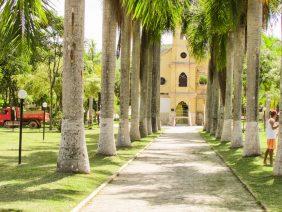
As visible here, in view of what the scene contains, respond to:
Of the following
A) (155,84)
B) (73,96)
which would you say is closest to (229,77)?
(155,84)

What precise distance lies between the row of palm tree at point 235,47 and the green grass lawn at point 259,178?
0.61 metres

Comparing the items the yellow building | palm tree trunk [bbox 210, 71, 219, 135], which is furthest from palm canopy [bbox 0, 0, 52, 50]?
the yellow building

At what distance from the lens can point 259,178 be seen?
14438 mm

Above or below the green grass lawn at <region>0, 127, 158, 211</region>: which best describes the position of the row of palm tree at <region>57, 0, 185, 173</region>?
above

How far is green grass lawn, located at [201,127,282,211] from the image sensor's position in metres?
10.9

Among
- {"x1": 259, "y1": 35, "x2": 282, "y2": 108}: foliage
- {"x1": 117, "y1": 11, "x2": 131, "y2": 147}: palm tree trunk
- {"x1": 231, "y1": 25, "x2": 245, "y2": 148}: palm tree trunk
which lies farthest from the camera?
{"x1": 259, "y1": 35, "x2": 282, "y2": 108}: foliage

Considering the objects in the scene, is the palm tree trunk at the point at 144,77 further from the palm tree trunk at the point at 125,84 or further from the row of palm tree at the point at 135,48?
the palm tree trunk at the point at 125,84

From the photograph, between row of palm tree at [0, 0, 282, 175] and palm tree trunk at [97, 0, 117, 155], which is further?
palm tree trunk at [97, 0, 117, 155]

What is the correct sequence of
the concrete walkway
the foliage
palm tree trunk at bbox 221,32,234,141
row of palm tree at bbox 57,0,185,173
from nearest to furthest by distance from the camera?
1. the concrete walkway
2. row of palm tree at bbox 57,0,185,173
3. palm tree trunk at bbox 221,32,234,141
4. the foliage

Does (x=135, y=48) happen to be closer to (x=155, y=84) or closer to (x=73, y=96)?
(x=73, y=96)

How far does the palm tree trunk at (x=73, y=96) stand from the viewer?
14.4 meters

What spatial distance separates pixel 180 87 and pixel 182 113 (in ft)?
13.1

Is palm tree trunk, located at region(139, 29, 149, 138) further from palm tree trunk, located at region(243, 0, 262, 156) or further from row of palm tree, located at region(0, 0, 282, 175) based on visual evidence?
palm tree trunk, located at region(243, 0, 262, 156)

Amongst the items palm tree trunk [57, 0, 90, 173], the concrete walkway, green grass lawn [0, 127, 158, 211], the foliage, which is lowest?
the concrete walkway
